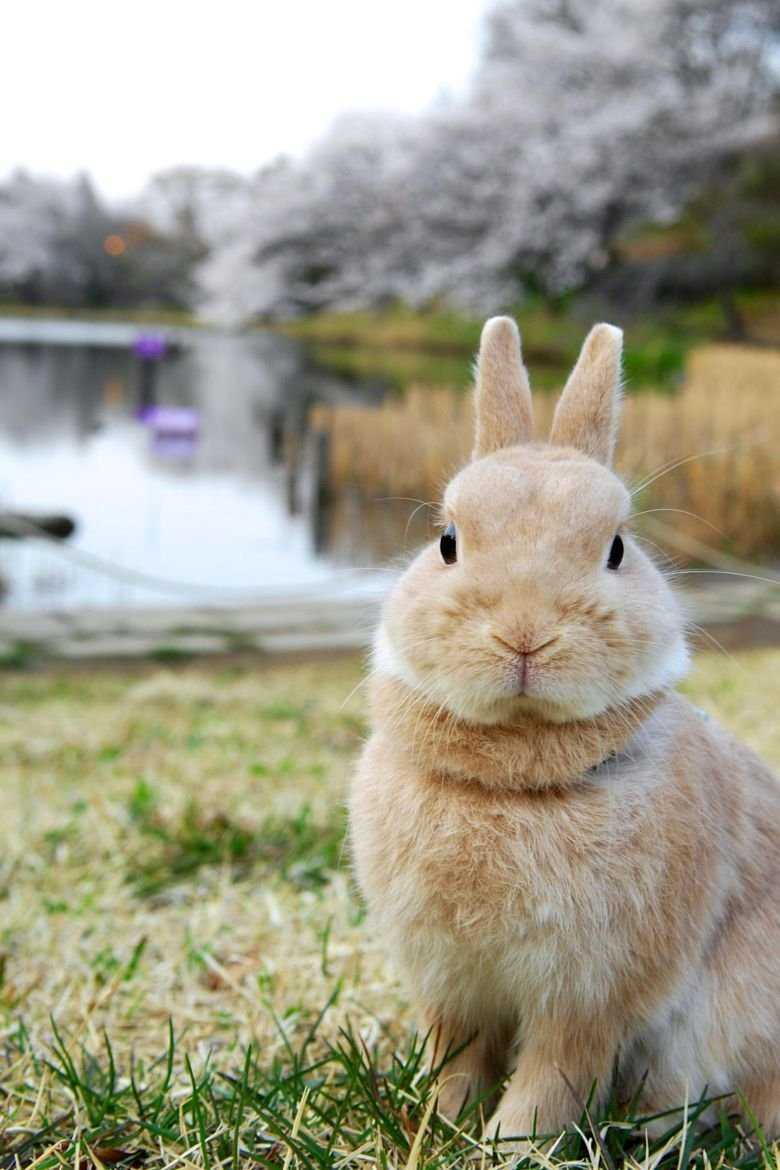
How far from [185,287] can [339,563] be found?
15.2 meters

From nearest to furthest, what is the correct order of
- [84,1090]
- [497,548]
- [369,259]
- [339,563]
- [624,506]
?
[497,548]
[624,506]
[84,1090]
[339,563]
[369,259]

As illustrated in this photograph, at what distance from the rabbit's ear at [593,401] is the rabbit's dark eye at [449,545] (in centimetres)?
31

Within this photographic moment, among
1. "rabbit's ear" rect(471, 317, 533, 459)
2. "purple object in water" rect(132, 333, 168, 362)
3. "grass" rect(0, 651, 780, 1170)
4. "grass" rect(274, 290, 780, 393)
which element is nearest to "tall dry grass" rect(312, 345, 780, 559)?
"grass" rect(274, 290, 780, 393)

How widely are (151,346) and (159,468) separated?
7301 millimetres

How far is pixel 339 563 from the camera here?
12.6 m

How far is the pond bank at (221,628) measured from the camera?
307 inches

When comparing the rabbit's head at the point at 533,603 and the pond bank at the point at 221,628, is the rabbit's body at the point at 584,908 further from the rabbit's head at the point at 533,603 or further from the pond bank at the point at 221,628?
the pond bank at the point at 221,628

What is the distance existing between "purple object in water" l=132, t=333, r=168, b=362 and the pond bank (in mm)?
17071

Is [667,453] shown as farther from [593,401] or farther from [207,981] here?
[593,401]

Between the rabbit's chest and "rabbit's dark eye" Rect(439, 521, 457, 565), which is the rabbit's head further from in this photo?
the rabbit's chest

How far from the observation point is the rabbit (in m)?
1.45

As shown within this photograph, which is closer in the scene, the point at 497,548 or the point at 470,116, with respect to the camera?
the point at 497,548

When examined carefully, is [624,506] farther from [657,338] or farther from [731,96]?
A: [731,96]

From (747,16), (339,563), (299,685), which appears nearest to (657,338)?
(747,16)
